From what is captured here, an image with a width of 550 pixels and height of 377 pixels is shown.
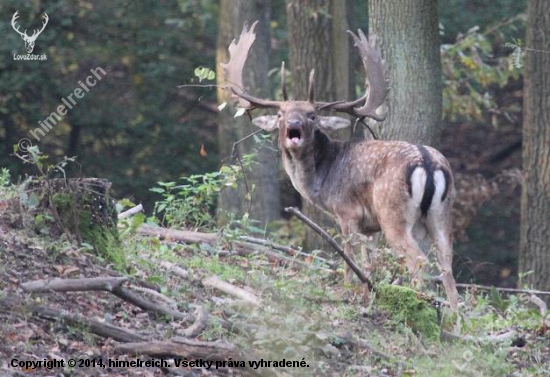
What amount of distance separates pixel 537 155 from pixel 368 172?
3774 mm

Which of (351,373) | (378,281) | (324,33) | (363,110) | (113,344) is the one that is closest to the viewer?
(113,344)

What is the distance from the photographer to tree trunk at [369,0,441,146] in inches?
472

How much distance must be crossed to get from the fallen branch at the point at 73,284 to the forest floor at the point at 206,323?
14 mm

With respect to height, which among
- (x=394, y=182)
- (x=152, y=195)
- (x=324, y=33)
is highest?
(x=324, y=33)

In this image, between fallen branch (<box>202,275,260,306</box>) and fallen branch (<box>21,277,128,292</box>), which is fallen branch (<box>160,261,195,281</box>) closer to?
fallen branch (<box>202,275,260,306</box>)

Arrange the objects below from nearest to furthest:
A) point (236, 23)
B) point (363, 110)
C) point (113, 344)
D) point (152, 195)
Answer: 1. point (113, 344)
2. point (363, 110)
3. point (236, 23)
4. point (152, 195)

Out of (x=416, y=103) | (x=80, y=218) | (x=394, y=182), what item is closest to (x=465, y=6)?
(x=416, y=103)

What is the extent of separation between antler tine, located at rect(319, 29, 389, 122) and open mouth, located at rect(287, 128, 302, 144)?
31 centimetres

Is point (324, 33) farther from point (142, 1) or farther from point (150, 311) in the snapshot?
point (150, 311)

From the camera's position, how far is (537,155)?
1388 centimetres

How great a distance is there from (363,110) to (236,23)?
751 centimetres

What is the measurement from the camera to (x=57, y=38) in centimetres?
2173

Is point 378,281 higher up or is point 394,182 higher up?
point 394,182

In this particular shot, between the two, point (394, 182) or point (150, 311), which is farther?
point (394, 182)
